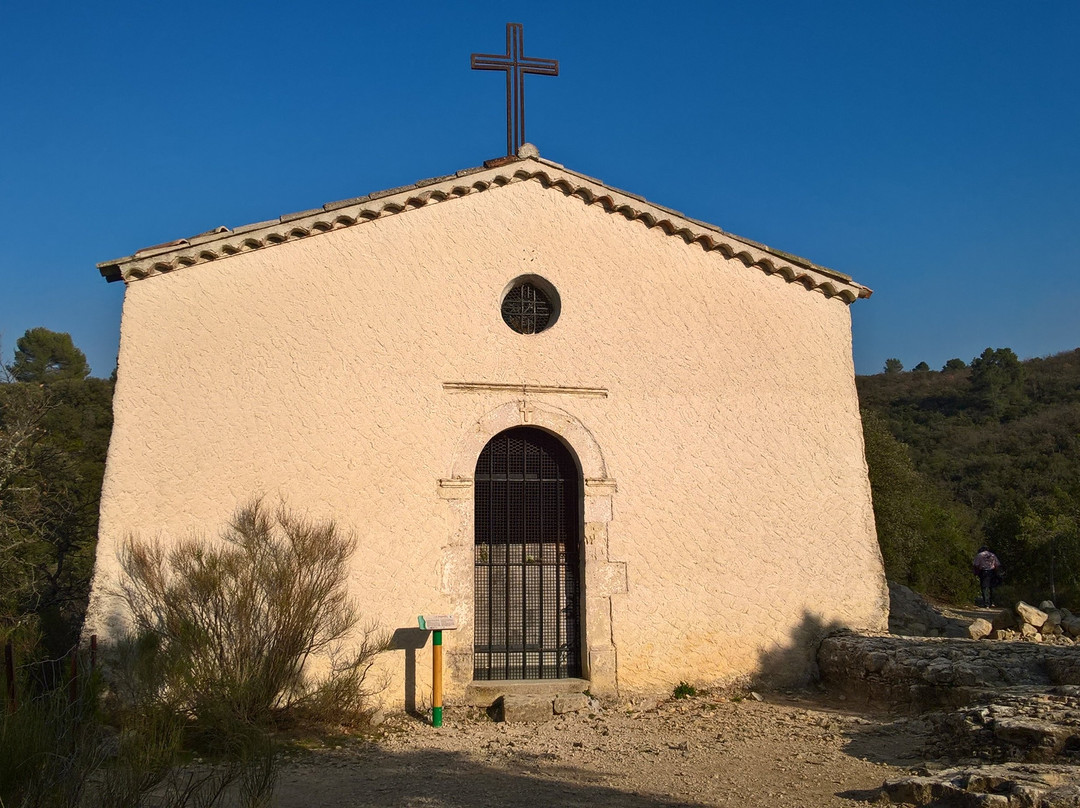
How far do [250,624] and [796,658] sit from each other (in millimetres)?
5576

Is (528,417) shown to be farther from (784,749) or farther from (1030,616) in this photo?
(1030,616)

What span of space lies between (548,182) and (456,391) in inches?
103

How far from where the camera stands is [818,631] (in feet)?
29.3

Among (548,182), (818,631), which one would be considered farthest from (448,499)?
(818,631)

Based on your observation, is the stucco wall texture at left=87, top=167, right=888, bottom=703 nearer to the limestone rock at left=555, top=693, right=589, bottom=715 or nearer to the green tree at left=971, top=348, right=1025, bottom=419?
the limestone rock at left=555, top=693, right=589, bottom=715

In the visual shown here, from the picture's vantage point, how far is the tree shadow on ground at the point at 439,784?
17.7ft

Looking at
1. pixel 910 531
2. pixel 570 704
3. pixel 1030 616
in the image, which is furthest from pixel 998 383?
pixel 570 704

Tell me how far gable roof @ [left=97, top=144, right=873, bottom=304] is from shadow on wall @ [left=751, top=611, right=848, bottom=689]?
12.4ft

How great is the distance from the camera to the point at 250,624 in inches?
A: 275

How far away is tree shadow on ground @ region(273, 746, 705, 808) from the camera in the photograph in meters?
5.41

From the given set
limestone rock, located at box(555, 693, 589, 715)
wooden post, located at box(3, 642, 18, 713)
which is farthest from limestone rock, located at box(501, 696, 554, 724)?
wooden post, located at box(3, 642, 18, 713)

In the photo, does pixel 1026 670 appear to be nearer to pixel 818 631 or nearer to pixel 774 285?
pixel 818 631

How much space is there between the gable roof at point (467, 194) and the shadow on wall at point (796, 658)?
3770 millimetres

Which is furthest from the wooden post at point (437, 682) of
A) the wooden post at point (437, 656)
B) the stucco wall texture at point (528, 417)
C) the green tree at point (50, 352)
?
the green tree at point (50, 352)
